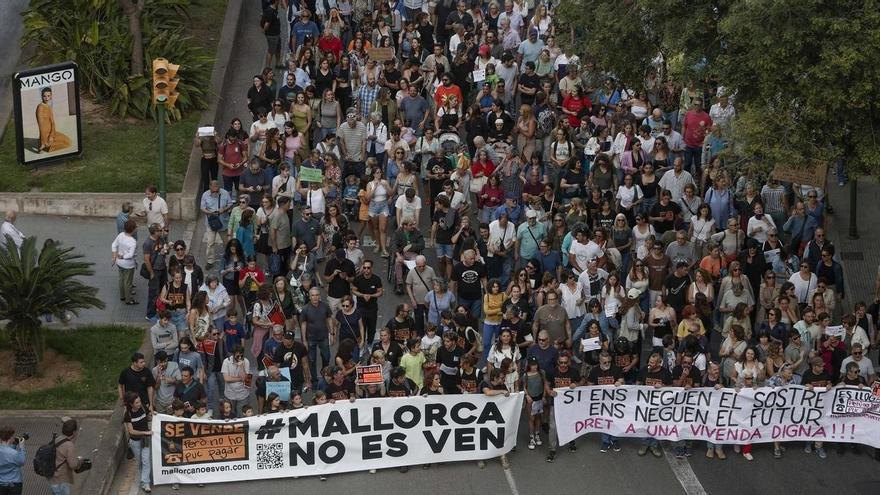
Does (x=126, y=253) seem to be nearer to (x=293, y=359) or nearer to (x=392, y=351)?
(x=293, y=359)

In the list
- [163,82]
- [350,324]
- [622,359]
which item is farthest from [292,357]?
[163,82]

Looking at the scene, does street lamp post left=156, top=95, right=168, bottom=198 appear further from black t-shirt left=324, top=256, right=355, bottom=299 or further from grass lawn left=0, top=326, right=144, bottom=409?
black t-shirt left=324, top=256, right=355, bottom=299

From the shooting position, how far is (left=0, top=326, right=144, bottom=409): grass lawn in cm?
1923

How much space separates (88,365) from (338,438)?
4.06 metres

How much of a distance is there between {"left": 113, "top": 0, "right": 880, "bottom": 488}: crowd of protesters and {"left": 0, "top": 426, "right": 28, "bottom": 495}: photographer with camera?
151 cm

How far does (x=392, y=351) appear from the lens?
1870 cm

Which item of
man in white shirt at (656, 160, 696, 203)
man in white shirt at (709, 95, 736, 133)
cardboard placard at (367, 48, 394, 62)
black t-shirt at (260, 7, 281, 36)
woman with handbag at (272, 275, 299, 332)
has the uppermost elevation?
black t-shirt at (260, 7, 281, 36)

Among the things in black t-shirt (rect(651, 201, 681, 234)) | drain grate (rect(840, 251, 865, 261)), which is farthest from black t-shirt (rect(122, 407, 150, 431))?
drain grate (rect(840, 251, 865, 261))

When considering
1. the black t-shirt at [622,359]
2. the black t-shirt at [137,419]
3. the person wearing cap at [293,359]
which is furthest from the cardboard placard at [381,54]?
the black t-shirt at [137,419]

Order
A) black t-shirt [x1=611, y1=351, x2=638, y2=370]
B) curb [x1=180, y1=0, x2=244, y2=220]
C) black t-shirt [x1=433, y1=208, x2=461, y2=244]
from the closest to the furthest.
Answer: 1. black t-shirt [x1=611, y1=351, x2=638, y2=370]
2. black t-shirt [x1=433, y1=208, x2=461, y2=244]
3. curb [x1=180, y1=0, x2=244, y2=220]

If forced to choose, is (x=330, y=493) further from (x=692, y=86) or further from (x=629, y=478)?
(x=692, y=86)

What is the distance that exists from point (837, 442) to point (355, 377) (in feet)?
20.1

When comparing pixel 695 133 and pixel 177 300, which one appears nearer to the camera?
pixel 177 300

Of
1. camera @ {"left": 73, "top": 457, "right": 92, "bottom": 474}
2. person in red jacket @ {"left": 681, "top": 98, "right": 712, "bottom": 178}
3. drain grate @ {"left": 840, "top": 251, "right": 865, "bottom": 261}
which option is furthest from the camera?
drain grate @ {"left": 840, "top": 251, "right": 865, "bottom": 261}
